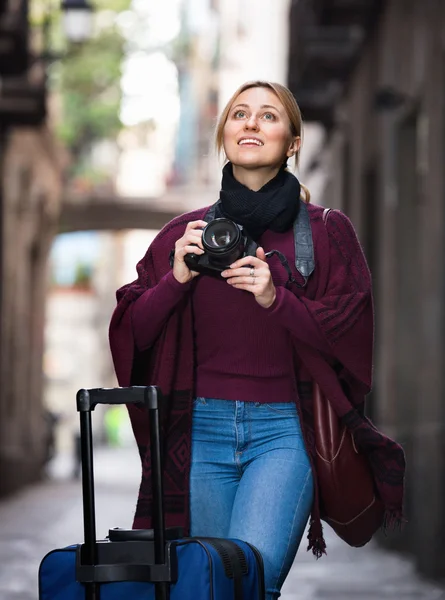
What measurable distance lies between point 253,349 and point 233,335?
0.23 ft

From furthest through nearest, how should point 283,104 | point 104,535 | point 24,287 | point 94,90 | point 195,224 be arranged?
point 94,90 → point 24,287 → point 104,535 → point 283,104 → point 195,224

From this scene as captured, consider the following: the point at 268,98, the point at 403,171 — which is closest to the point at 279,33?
the point at 403,171

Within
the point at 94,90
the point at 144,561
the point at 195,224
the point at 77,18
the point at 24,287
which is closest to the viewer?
the point at 144,561

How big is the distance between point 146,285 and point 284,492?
2.51ft

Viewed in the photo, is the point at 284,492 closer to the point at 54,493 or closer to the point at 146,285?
the point at 146,285

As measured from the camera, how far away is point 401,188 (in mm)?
12883

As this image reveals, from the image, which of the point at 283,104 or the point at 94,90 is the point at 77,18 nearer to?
the point at 283,104

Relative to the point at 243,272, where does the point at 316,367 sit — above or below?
below

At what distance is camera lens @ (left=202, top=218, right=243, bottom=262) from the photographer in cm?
373

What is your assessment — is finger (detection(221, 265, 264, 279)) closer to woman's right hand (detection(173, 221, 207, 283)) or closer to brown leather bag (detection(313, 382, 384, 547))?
woman's right hand (detection(173, 221, 207, 283))

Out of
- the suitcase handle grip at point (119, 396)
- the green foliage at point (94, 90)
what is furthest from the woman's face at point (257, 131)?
the green foliage at point (94, 90)

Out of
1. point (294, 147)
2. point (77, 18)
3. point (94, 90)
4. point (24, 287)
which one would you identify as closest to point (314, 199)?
point (24, 287)

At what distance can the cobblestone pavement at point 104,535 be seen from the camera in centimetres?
930

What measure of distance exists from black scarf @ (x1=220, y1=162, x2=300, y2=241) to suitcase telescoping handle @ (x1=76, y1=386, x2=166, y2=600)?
2.28ft
